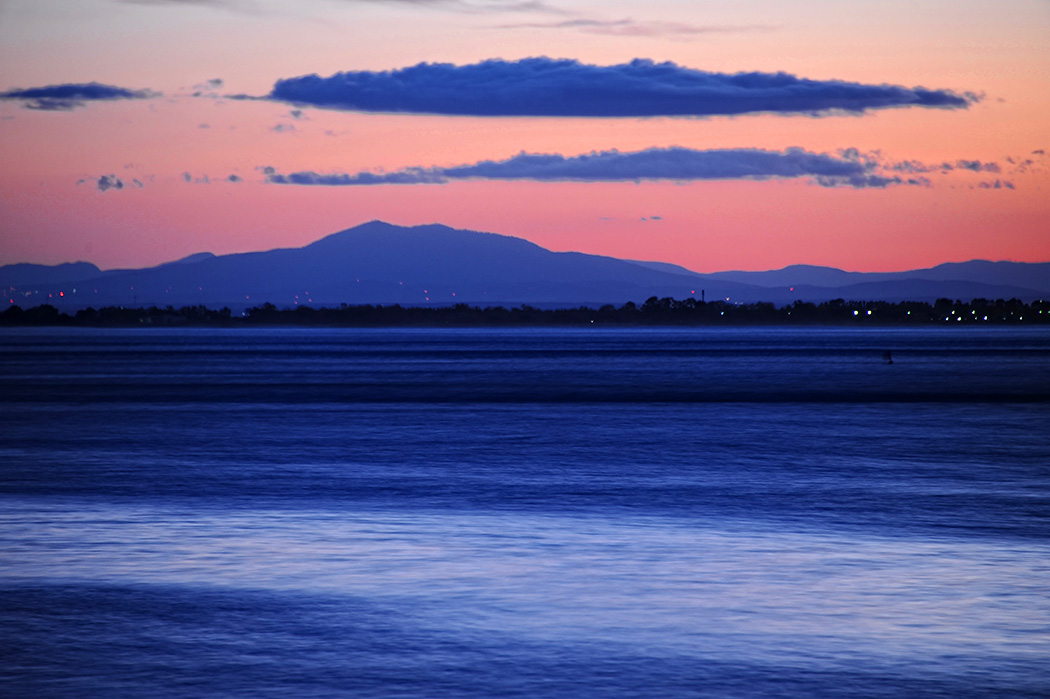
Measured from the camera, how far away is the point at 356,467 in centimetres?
2361

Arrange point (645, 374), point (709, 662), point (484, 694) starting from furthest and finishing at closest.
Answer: point (645, 374) < point (709, 662) < point (484, 694)

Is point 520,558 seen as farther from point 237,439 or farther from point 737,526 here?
point 237,439

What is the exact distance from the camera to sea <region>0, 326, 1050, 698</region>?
8898mm

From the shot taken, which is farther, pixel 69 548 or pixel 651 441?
pixel 651 441

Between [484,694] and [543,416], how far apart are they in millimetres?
30997

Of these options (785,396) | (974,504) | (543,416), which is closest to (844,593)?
(974,504)

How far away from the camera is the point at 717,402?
4675 centimetres

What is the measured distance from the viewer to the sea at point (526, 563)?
890cm

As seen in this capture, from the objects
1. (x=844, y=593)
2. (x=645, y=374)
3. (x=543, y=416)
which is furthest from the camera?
(x=645, y=374)

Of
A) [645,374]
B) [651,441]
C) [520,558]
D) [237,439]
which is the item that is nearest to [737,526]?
[520,558]

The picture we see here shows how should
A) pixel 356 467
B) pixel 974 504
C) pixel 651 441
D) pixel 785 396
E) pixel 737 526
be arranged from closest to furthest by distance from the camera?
pixel 737 526, pixel 974 504, pixel 356 467, pixel 651 441, pixel 785 396

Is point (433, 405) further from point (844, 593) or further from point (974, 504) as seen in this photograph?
point (844, 593)

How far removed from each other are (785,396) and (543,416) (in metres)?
15.4

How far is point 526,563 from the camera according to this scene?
13055 millimetres
